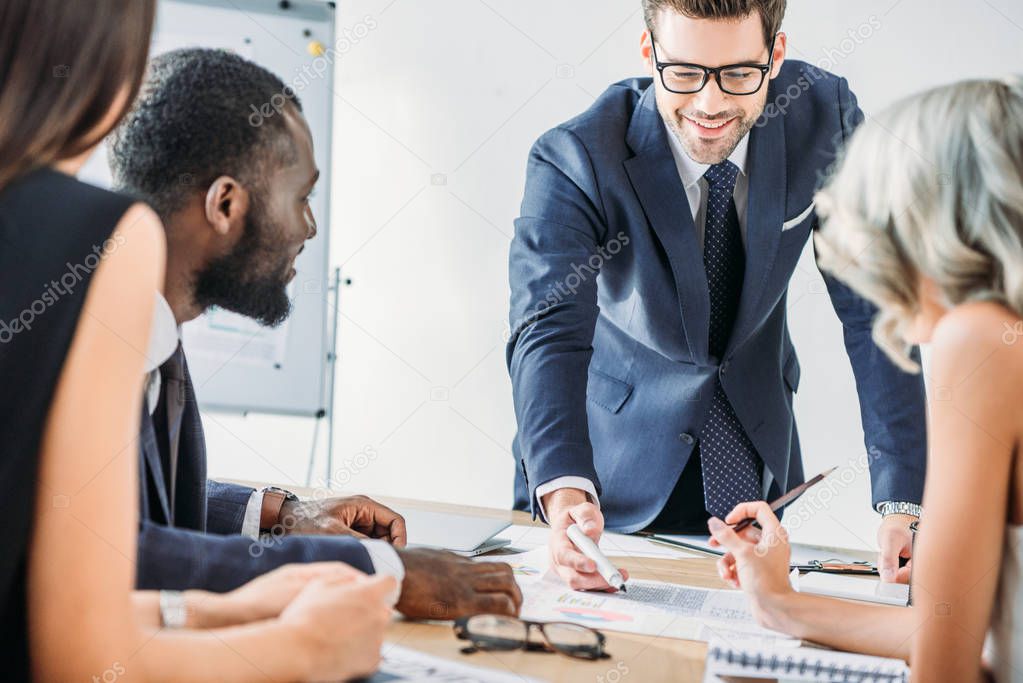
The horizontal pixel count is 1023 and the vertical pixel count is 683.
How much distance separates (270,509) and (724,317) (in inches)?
38.9

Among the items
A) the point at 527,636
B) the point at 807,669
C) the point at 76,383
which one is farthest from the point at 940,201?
the point at 76,383

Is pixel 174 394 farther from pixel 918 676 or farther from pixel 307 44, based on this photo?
pixel 307 44

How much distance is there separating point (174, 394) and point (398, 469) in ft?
10.5

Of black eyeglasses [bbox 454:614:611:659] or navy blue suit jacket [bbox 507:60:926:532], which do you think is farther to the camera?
navy blue suit jacket [bbox 507:60:926:532]

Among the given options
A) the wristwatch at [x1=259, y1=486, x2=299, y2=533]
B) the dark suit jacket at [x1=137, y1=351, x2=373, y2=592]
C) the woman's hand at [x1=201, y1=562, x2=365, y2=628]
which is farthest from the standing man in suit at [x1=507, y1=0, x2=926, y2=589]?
the woman's hand at [x1=201, y1=562, x2=365, y2=628]

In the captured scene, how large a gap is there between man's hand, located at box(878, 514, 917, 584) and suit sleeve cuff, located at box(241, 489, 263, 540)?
1006 mm

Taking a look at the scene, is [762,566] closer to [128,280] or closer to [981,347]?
[981,347]

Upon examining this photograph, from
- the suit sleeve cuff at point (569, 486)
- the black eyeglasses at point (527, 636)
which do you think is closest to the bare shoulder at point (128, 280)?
the black eyeglasses at point (527, 636)

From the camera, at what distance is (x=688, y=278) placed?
207 cm

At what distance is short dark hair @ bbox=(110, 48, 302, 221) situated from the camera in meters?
1.41

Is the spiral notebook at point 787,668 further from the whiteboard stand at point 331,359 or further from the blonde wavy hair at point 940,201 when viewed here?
the whiteboard stand at point 331,359

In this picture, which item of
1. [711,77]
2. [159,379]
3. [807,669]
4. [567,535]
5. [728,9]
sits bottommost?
[807,669]

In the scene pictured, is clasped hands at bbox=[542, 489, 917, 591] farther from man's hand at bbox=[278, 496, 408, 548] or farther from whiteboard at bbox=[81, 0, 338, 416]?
whiteboard at bbox=[81, 0, 338, 416]

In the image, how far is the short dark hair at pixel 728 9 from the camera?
77.0 inches
